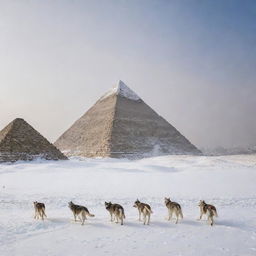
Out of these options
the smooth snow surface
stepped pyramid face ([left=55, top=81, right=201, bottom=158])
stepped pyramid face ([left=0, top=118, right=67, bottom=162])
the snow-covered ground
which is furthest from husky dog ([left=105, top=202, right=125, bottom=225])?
the smooth snow surface

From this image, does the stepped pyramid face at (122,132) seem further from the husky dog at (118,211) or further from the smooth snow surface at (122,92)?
the husky dog at (118,211)

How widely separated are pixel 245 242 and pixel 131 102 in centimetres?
6086

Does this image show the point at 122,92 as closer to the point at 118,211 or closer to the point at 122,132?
the point at 122,132

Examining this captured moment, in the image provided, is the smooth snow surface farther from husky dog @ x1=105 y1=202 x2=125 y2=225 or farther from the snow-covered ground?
husky dog @ x1=105 y1=202 x2=125 y2=225

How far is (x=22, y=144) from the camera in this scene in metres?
27.3

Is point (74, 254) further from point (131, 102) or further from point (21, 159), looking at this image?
point (131, 102)

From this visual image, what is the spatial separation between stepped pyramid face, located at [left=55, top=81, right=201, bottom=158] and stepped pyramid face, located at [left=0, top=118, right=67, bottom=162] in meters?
19.5

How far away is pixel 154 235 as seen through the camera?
6.70 metres

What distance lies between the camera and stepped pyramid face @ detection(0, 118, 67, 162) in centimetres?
2600

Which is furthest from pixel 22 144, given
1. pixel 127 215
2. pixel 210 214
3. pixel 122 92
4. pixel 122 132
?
pixel 122 92

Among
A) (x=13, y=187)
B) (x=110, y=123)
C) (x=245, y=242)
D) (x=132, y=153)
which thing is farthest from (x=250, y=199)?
(x=110, y=123)

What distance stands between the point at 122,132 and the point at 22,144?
28712 millimetres

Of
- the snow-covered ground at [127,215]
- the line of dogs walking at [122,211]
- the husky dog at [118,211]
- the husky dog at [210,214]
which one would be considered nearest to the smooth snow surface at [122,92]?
the snow-covered ground at [127,215]

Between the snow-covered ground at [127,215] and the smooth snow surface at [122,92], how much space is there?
52.1m
